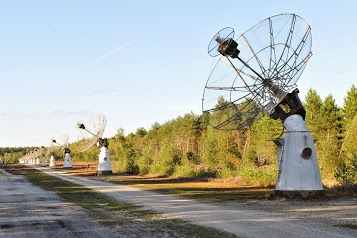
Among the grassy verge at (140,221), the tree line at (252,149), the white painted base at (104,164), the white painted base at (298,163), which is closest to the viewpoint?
the grassy verge at (140,221)

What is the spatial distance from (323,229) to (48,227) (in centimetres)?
945

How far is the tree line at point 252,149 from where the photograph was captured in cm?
3856

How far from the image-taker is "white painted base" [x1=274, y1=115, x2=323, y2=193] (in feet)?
67.6

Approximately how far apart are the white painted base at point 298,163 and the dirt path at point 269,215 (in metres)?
1.06

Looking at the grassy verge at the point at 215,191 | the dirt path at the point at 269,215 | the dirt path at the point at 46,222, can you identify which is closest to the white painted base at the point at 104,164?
the grassy verge at the point at 215,191

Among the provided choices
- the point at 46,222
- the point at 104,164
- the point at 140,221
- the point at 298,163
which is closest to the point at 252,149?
the point at 104,164

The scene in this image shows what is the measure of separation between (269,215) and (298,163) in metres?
5.97

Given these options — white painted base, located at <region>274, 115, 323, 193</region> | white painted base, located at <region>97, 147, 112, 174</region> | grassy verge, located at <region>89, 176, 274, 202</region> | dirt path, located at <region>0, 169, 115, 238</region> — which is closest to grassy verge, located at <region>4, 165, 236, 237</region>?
dirt path, located at <region>0, 169, 115, 238</region>

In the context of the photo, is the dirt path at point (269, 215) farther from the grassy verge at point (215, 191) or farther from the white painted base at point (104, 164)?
the white painted base at point (104, 164)

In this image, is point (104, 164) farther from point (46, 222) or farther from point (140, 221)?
point (140, 221)

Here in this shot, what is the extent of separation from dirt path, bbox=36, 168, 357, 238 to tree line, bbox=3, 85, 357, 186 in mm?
6458

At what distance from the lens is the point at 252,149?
8025 centimetres

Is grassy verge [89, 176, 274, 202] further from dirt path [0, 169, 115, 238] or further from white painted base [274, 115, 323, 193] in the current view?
dirt path [0, 169, 115, 238]

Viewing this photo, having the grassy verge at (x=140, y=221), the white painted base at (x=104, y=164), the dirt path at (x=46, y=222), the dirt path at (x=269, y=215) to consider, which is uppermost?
the white painted base at (x=104, y=164)
